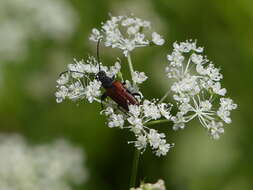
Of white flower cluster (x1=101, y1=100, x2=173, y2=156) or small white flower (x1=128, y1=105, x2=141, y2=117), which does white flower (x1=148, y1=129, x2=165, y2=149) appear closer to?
white flower cluster (x1=101, y1=100, x2=173, y2=156)

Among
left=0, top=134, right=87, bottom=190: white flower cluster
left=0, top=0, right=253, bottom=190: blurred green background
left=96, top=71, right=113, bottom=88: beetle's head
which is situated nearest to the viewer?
left=96, top=71, right=113, bottom=88: beetle's head

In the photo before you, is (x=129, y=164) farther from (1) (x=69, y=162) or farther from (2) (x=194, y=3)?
(2) (x=194, y=3)

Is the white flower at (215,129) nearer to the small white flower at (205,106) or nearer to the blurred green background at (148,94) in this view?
the small white flower at (205,106)

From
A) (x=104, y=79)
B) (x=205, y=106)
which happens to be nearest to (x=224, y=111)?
(x=205, y=106)

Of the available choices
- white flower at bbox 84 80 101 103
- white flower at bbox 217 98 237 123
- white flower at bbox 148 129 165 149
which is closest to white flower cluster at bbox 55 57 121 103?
white flower at bbox 84 80 101 103

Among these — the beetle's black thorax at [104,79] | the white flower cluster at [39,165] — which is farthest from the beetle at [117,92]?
the white flower cluster at [39,165]
